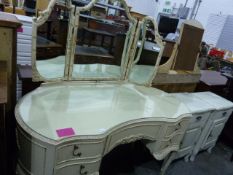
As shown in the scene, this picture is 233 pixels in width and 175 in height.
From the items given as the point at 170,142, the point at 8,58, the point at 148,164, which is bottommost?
the point at 148,164

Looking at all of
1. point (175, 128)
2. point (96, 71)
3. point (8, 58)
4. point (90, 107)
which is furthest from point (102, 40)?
point (175, 128)

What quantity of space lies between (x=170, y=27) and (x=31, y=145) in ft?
9.43

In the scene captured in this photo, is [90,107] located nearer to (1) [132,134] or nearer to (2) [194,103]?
(1) [132,134]

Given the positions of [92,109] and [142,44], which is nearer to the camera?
[92,109]

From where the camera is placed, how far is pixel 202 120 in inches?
73.5

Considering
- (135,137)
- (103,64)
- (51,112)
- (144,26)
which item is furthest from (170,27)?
(51,112)

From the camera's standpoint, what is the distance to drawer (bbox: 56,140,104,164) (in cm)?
94

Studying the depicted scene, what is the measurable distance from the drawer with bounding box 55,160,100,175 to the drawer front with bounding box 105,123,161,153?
11cm

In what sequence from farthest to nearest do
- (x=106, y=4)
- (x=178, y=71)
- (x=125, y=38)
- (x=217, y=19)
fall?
(x=217, y=19)
(x=178, y=71)
(x=125, y=38)
(x=106, y=4)

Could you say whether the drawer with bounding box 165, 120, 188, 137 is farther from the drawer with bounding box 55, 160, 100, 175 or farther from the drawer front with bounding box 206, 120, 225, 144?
the drawer front with bounding box 206, 120, 225, 144

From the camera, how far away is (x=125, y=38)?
1.50 m

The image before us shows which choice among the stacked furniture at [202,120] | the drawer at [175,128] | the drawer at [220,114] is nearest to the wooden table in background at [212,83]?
the stacked furniture at [202,120]

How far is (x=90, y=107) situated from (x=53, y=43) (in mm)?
458

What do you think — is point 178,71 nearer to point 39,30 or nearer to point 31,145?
point 39,30
